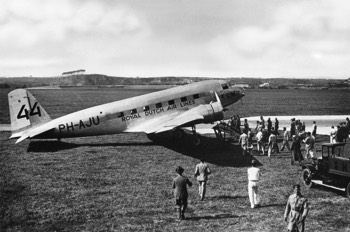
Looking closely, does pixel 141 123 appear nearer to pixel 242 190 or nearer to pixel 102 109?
pixel 102 109

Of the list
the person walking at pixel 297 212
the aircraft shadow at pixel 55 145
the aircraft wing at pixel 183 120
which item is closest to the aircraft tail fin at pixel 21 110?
the aircraft shadow at pixel 55 145

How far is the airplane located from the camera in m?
24.0

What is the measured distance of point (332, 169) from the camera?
14086mm

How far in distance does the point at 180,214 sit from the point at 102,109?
15.5 m

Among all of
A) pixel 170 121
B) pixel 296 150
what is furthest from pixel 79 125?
pixel 296 150

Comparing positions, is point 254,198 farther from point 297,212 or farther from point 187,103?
point 187,103

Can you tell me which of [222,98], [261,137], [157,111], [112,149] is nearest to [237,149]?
[261,137]

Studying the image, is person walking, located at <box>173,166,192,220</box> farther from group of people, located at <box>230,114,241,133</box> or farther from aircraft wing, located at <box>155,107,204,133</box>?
group of people, located at <box>230,114,241,133</box>

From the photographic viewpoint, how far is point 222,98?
27.9m

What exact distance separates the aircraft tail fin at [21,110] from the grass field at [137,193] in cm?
171

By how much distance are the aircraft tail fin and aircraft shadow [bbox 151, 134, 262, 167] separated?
955 cm

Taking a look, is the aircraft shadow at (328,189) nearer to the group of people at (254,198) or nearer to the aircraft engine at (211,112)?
the group of people at (254,198)

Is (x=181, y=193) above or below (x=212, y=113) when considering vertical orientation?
below

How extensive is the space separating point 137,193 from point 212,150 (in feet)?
35.0
